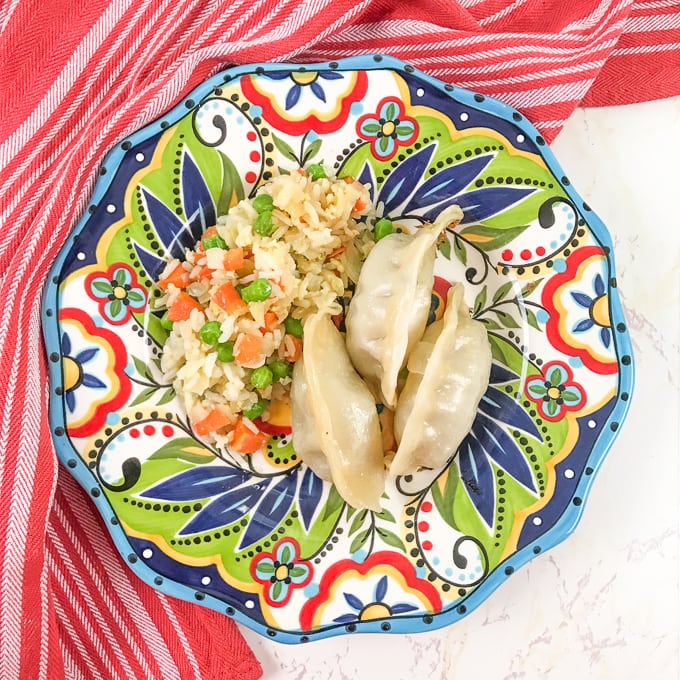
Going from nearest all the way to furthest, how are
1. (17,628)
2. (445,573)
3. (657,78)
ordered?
1. (17,628)
2. (445,573)
3. (657,78)

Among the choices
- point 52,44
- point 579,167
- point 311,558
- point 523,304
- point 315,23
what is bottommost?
point 311,558

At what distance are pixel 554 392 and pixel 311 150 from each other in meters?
1.16

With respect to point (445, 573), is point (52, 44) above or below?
above

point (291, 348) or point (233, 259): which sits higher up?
point (233, 259)

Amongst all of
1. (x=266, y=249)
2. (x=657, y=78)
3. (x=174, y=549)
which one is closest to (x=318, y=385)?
(x=266, y=249)

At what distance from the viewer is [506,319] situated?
2.46 m

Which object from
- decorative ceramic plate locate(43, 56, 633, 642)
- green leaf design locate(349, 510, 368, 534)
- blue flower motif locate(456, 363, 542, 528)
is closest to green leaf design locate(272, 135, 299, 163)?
decorative ceramic plate locate(43, 56, 633, 642)

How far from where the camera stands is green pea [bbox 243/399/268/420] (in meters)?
2.39

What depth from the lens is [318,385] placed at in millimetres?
2285

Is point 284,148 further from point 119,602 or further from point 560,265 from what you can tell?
point 119,602

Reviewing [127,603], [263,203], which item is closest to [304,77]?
[263,203]

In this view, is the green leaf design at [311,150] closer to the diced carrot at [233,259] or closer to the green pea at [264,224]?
the green pea at [264,224]

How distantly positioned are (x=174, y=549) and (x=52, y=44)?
5.52ft

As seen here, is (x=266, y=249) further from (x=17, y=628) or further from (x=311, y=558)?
(x=17, y=628)
